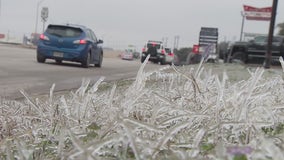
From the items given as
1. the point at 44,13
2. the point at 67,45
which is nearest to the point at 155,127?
the point at 67,45

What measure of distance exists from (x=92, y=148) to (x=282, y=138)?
2.36 ft

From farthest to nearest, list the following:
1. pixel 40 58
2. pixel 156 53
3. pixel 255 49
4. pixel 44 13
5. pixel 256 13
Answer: pixel 44 13 → pixel 156 53 → pixel 256 13 → pixel 255 49 → pixel 40 58

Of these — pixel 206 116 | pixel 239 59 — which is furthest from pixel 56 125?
pixel 239 59

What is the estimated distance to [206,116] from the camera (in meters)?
2.25

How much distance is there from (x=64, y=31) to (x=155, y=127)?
18152mm

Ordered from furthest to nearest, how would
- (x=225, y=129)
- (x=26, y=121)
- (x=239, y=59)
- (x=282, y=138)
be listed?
1. (x=239, y=59)
2. (x=26, y=121)
3. (x=225, y=129)
4. (x=282, y=138)

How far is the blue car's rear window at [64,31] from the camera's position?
19.6 m

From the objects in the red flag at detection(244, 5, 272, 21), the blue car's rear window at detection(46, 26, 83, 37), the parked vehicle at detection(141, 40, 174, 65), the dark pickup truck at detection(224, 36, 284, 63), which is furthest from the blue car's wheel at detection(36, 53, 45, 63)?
the red flag at detection(244, 5, 272, 21)

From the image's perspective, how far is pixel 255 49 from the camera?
97.5 ft

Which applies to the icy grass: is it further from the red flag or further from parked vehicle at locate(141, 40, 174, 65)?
parked vehicle at locate(141, 40, 174, 65)

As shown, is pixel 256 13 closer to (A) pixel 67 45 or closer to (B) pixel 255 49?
(B) pixel 255 49

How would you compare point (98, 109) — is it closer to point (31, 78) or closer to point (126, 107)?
point (126, 107)

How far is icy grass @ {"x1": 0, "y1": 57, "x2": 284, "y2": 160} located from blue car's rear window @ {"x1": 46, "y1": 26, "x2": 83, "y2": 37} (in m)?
16.6

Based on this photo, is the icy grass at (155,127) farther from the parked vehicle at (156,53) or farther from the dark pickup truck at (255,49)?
the parked vehicle at (156,53)
